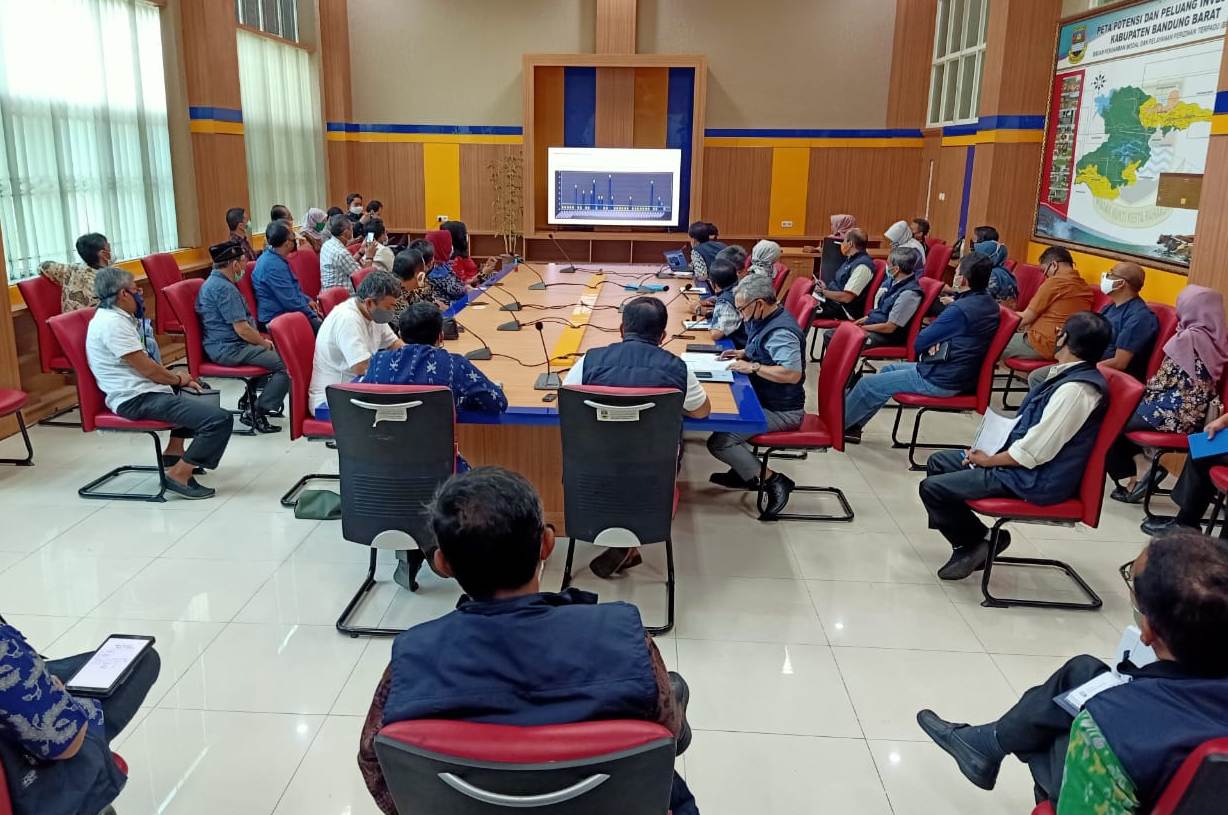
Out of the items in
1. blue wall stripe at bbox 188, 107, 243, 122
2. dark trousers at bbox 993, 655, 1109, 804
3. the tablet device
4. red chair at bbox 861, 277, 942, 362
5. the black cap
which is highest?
blue wall stripe at bbox 188, 107, 243, 122

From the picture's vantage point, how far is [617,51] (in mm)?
10367

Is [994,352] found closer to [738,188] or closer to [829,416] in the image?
[829,416]

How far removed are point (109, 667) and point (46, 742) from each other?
0.34 m

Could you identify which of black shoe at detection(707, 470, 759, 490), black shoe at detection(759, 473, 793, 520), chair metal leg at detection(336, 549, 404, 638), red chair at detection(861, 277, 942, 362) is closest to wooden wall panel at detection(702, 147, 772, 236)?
red chair at detection(861, 277, 942, 362)

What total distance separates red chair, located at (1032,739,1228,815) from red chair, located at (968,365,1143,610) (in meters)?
2.03

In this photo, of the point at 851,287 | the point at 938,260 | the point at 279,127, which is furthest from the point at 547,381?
the point at 279,127

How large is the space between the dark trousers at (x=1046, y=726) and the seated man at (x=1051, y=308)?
4.04m

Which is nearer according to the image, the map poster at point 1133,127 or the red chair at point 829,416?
the red chair at point 829,416

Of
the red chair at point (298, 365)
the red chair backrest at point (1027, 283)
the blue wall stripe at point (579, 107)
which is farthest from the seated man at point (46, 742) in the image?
the blue wall stripe at point (579, 107)

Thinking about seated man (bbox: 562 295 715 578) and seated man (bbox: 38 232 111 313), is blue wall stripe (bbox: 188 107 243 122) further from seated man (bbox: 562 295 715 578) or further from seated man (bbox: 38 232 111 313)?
seated man (bbox: 562 295 715 578)

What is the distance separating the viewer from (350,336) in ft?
13.0

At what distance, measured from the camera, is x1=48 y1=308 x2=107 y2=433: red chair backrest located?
→ 397 centimetres

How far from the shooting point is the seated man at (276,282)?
584 centimetres

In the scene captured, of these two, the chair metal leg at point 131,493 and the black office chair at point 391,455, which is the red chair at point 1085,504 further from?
the chair metal leg at point 131,493
